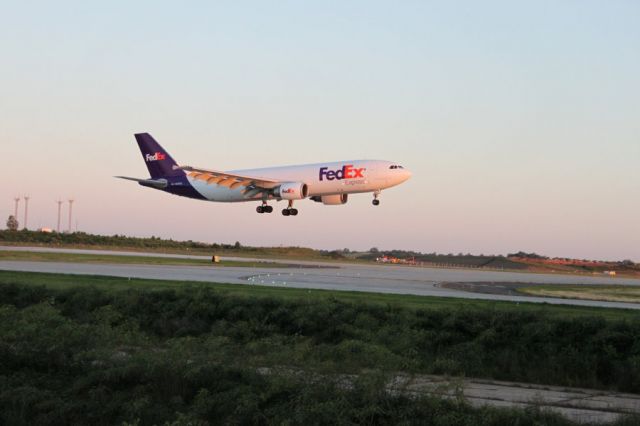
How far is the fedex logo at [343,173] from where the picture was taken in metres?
64.2

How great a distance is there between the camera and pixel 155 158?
83.5 metres

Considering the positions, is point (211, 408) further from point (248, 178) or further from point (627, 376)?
point (248, 178)

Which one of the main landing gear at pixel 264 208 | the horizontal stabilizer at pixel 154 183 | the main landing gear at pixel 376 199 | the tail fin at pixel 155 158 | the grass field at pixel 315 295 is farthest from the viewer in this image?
the tail fin at pixel 155 158

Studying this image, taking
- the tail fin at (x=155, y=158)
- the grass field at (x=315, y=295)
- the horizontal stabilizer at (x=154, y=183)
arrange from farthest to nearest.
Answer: the tail fin at (x=155, y=158)
the horizontal stabilizer at (x=154, y=183)
the grass field at (x=315, y=295)

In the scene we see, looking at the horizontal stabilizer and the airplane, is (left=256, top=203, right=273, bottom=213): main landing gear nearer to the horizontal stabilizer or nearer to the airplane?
the airplane

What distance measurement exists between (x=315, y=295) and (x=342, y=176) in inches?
1343

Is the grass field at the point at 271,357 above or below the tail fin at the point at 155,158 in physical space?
below

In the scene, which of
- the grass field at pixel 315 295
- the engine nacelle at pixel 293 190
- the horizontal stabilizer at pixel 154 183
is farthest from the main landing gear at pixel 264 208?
the grass field at pixel 315 295

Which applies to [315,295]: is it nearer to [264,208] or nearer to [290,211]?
[290,211]

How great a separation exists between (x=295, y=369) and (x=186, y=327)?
11144mm

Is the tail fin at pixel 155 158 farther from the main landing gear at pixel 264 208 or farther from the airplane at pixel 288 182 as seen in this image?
the main landing gear at pixel 264 208

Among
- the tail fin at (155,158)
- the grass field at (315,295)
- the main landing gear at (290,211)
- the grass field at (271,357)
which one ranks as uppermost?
the tail fin at (155,158)

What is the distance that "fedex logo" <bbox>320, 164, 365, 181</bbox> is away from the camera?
64250 millimetres

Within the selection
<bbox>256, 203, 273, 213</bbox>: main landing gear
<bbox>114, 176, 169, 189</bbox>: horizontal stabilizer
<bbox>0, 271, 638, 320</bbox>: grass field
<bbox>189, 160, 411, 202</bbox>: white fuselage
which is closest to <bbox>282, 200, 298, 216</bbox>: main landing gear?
<bbox>189, 160, 411, 202</bbox>: white fuselage
